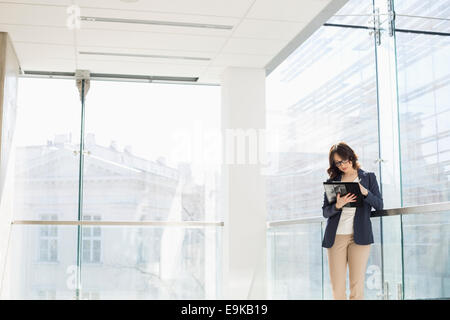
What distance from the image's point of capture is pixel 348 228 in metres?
4.18

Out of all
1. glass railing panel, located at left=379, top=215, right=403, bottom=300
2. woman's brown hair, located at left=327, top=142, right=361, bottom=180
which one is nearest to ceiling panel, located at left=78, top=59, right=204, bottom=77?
woman's brown hair, located at left=327, top=142, right=361, bottom=180

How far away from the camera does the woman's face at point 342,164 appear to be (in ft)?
13.9

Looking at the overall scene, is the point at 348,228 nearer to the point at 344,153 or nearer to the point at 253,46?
the point at 344,153

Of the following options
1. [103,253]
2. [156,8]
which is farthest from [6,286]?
[156,8]

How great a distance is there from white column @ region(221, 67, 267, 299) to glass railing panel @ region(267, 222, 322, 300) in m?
0.18

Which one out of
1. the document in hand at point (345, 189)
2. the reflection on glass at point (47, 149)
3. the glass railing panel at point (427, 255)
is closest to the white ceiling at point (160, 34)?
the reflection on glass at point (47, 149)

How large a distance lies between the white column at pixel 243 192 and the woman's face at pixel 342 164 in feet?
7.50

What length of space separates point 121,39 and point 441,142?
310 centimetres

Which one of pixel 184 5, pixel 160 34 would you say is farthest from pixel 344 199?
pixel 160 34

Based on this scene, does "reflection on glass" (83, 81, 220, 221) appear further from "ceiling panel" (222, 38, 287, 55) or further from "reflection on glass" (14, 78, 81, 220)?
"ceiling panel" (222, 38, 287, 55)

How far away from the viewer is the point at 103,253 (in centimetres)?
676

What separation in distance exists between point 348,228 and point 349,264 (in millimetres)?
277

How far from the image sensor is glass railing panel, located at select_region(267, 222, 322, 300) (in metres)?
5.07
